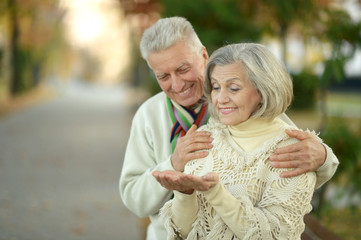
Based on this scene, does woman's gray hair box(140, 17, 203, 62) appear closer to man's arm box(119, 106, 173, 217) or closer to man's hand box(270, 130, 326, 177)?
man's arm box(119, 106, 173, 217)

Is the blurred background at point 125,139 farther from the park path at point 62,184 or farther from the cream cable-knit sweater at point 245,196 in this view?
the cream cable-knit sweater at point 245,196

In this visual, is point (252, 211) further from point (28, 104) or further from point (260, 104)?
point (28, 104)

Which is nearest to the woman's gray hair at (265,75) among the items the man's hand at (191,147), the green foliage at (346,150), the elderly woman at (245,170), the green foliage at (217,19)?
the elderly woman at (245,170)

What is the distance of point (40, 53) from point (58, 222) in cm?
2620

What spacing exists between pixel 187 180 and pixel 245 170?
0.43m

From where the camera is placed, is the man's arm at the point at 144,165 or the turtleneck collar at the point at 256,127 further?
the man's arm at the point at 144,165

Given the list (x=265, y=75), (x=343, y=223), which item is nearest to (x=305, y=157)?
(x=265, y=75)

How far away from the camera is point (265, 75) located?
2152 millimetres

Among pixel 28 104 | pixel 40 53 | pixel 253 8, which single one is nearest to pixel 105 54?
pixel 40 53

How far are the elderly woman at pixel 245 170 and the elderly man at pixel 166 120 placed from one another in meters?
0.19

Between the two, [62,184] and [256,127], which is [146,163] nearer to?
[256,127]

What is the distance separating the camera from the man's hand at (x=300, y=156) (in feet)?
7.04

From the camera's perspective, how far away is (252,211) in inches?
80.7

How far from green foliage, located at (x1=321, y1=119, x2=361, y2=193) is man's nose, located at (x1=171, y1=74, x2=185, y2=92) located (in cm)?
265
